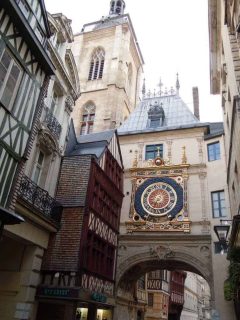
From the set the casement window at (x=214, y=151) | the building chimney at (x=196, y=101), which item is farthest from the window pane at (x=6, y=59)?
the building chimney at (x=196, y=101)

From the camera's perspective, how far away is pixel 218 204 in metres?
15.5

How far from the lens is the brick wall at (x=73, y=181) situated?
1193 centimetres

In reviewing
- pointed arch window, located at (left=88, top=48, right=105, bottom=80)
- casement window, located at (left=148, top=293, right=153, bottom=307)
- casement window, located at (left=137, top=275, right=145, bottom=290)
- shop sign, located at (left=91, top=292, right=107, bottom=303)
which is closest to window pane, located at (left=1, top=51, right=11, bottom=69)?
shop sign, located at (left=91, top=292, right=107, bottom=303)

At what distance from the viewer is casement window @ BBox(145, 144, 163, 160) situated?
59.7 feet

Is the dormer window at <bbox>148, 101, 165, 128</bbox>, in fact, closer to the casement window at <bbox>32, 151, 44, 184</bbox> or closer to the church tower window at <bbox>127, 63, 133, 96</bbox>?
the casement window at <bbox>32, 151, 44, 184</bbox>

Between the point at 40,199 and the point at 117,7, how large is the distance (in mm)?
38385

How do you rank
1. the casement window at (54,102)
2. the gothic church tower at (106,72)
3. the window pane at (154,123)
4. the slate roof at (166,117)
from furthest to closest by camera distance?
the gothic church tower at (106,72) < the window pane at (154,123) < the slate roof at (166,117) < the casement window at (54,102)

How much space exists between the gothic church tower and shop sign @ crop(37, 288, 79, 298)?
1896 centimetres

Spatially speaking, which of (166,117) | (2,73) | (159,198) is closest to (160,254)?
(159,198)

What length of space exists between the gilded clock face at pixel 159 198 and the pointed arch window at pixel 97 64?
59.9ft

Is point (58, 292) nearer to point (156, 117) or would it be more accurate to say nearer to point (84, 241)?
point (84, 241)

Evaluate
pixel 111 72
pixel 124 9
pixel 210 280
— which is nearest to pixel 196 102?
pixel 111 72

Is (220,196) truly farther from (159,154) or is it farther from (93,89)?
(93,89)

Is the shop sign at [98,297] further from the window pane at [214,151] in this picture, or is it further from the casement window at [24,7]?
the casement window at [24,7]
